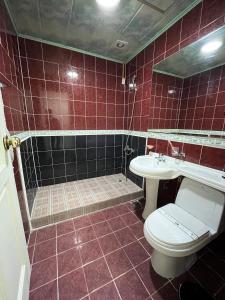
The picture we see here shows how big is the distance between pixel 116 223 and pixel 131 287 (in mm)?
632

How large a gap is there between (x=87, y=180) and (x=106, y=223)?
998 mm

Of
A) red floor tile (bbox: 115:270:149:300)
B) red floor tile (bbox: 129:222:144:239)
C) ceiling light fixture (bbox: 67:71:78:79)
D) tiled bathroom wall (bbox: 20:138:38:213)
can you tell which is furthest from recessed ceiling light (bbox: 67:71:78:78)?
red floor tile (bbox: 115:270:149:300)

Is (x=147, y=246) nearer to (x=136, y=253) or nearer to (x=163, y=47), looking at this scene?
(x=136, y=253)

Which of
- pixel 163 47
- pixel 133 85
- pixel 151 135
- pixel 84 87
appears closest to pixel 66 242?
pixel 151 135

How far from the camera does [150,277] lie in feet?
3.47

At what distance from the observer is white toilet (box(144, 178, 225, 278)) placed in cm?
87

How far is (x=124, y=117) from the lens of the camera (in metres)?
2.56

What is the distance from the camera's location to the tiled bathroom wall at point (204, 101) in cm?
124

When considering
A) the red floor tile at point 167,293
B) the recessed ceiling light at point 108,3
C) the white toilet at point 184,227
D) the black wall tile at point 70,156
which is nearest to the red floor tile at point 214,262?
the white toilet at point 184,227

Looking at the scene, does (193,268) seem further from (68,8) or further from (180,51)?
(68,8)

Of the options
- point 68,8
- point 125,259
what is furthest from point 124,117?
point 125,259

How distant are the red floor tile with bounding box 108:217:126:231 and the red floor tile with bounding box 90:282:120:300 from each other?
0.54 metres

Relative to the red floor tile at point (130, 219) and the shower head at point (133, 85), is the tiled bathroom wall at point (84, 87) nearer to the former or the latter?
the shower head at point (133, 85)

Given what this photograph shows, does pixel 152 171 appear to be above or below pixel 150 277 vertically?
above
